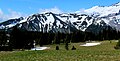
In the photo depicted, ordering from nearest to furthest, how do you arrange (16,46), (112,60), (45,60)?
1. (112,60)
2. (45,60)
3. (16,46)

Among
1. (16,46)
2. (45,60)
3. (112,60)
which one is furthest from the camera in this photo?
(16,46)

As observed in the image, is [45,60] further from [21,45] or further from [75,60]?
[21,45]

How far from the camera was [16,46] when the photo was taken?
620 feet

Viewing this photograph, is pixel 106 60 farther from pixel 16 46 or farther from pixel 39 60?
pixel 16 46

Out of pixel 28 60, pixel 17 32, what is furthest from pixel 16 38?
pixel 28 60

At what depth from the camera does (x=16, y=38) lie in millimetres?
189250

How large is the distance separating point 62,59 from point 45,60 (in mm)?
1792

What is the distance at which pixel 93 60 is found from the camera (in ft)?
103

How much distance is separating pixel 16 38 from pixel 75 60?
160m

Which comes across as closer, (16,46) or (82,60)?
(82,60)

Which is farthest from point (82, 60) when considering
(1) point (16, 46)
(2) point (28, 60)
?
(1) point (16, 46)

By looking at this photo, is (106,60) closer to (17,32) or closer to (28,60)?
(28,60)

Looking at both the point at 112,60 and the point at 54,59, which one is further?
the point at 54,59

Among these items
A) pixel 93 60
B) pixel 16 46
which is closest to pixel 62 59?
pixel 93 60
